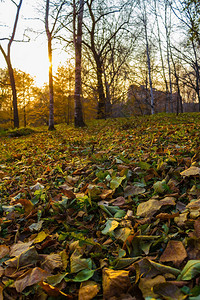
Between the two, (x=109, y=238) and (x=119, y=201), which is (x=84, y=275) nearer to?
(x=109, y=238)

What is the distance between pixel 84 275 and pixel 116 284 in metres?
0.20

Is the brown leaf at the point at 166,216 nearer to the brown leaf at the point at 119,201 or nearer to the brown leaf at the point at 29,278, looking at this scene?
the brown leaf at the point at 119,201

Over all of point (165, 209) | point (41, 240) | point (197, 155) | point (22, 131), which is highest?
point (22, 131)

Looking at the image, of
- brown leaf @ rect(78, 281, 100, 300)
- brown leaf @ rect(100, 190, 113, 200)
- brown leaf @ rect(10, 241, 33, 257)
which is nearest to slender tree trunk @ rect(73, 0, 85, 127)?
brown leaf @ rect(100, 190, 113, 200)

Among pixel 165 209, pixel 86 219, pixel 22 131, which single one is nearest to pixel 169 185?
pixel 165 209

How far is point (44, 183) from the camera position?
2367mm

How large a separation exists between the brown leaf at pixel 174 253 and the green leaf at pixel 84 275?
36 centimetres

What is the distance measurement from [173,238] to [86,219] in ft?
2.21

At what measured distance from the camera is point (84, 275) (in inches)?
37.5

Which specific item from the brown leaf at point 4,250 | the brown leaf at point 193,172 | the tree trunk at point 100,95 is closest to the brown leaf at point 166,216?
the brown leaf at point 193,172

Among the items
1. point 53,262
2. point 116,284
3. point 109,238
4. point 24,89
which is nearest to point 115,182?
point 109,238

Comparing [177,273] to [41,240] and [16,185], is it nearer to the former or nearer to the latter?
[41,240]

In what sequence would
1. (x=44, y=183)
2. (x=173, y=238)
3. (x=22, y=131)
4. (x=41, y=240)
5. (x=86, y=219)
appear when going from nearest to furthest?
1. (x=173, y=238)
2. (x=41, y=240)
3. (x=86, y=219)
4. (x=44, y=183)
5. (x=22, y=131)

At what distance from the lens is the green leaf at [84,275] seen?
93cm
